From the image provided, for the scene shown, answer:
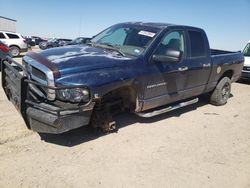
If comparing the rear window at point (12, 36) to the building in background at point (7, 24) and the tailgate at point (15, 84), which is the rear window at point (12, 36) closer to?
the tailgate at point (15, 84)

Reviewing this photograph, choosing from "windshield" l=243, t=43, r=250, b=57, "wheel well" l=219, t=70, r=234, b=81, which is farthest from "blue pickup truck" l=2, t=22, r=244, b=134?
"windshield" l=243, t=43, r=250, b=57

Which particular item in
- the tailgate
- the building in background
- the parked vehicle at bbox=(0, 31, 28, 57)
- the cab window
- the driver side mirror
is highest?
the cab window

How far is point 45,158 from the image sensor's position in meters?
3.65

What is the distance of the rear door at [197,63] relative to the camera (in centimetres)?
559

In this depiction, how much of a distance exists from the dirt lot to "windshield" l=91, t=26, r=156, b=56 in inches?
56.8

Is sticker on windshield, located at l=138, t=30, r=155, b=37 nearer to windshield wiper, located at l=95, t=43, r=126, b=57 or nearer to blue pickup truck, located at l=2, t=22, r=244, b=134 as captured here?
blue pickup truck, located at l=2, t=22, r=244, b=134

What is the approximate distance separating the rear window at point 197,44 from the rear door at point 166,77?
11.2 inches

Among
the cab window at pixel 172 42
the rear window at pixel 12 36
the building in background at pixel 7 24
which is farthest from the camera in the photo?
the building in background at pixel 7 24

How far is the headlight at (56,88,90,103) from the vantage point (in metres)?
3.62

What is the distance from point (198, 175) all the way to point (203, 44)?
3425 mm

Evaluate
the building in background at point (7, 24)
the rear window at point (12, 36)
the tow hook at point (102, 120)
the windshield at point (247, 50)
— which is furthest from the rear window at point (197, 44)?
the building in background at point (7, 24)

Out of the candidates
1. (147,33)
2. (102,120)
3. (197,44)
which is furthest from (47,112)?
(197,44)

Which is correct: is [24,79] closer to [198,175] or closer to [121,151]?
[121,151]

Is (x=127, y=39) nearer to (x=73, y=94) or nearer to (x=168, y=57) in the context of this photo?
(x=168, y=57)
